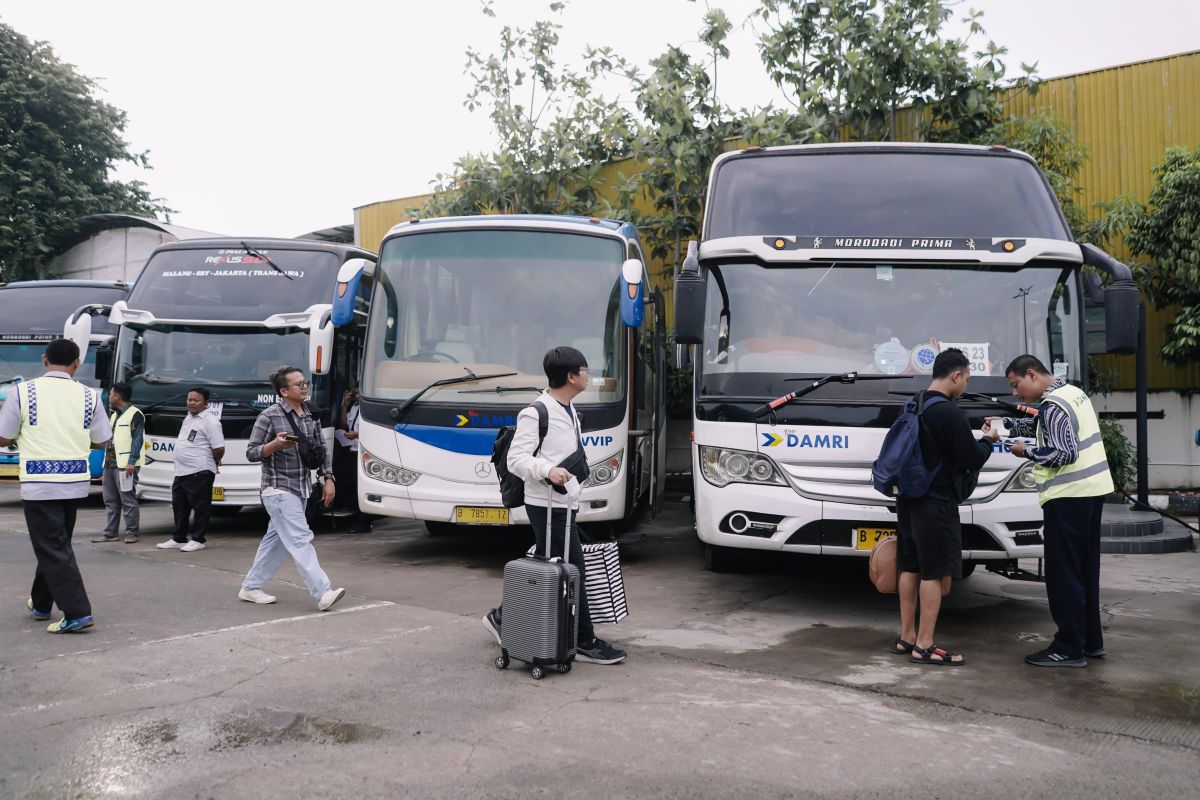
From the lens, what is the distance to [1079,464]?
5660 millimetres

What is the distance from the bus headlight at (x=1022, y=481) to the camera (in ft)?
21.8

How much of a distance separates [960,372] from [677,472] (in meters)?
12.1

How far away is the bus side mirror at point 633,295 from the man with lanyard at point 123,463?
5309 mm

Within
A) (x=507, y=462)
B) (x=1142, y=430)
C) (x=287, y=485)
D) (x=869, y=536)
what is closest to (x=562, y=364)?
(x=507, y=462)

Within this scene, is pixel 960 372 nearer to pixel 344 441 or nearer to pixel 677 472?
pixel 344 441

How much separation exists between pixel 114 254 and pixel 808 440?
22.5 m

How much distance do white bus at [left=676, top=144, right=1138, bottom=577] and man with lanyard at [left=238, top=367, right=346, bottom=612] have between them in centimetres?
266

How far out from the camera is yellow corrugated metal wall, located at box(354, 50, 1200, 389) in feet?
45.8

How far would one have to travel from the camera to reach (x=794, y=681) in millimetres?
5324

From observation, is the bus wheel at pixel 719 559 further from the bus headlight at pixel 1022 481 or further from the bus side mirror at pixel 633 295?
the bus headlight at pixel 1022 481

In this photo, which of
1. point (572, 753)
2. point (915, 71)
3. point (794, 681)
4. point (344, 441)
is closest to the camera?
point (572, 753)

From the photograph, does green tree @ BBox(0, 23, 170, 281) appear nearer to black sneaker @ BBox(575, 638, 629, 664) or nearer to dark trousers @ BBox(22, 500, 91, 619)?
dark trousers @ BBox(22, 500, 91, 619)

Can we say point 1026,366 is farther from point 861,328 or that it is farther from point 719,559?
point 719,559

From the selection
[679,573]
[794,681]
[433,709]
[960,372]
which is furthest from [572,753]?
[679,573]
